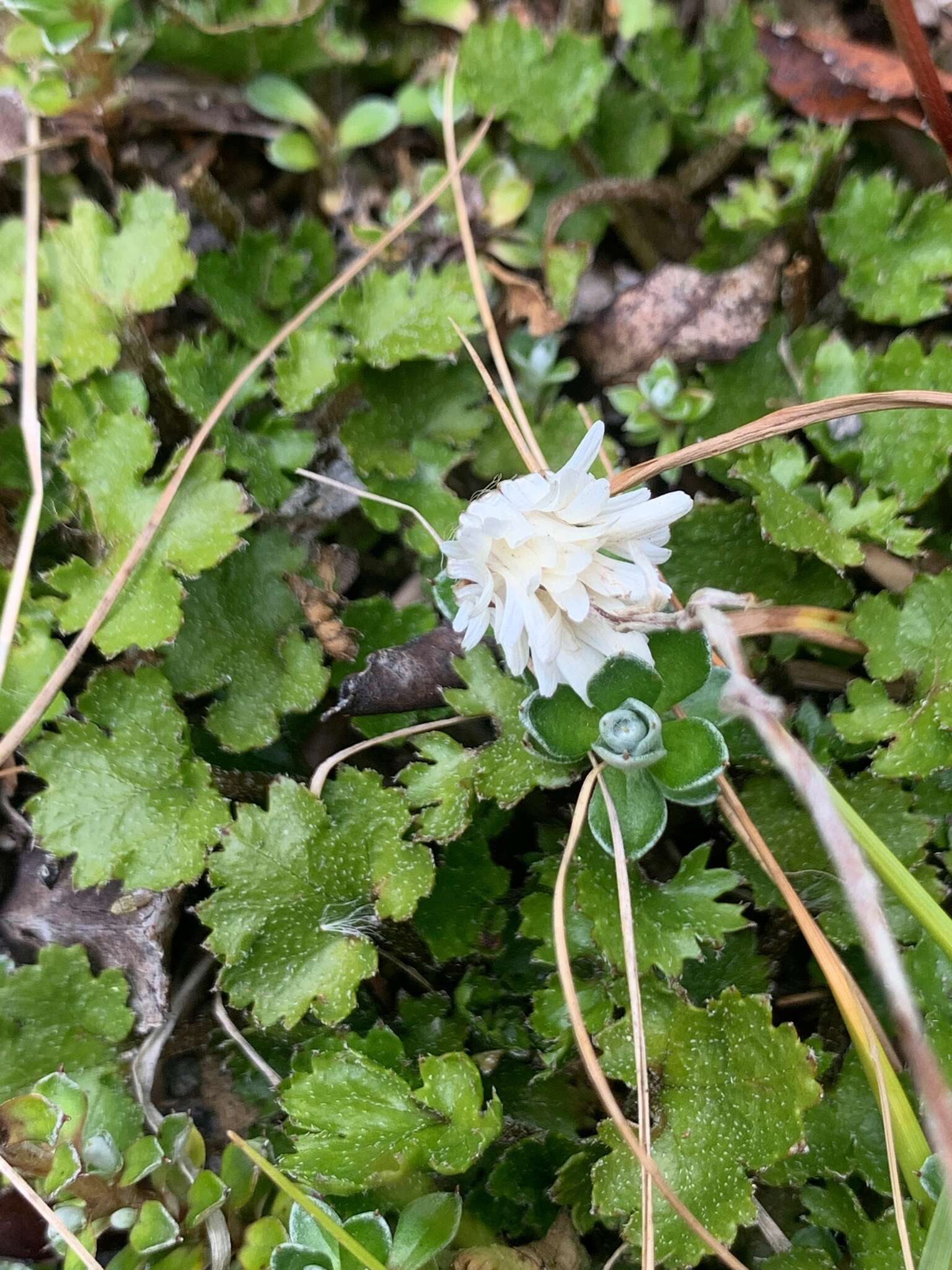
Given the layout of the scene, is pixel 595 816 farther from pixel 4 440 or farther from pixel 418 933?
pixel 4 440

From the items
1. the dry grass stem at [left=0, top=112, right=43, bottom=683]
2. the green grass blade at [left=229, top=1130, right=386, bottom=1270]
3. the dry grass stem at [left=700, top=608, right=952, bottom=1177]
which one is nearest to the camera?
the dry grass stem at [left=700, top=608, right=952, bottom=1177]

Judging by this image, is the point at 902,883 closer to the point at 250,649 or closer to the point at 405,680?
the point at 405,680

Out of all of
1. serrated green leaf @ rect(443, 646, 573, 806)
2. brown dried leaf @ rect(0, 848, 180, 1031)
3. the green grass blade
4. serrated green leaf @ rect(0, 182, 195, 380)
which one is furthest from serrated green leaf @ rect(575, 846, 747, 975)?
serrated green leaf @ rect(0, 182, 195, 380)

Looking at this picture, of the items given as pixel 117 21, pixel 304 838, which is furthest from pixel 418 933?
pixel 117 21

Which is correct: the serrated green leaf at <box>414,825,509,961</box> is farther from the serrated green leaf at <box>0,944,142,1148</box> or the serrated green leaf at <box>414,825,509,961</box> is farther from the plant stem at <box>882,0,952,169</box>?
the plant stem at <box>882,0,952,169</box>

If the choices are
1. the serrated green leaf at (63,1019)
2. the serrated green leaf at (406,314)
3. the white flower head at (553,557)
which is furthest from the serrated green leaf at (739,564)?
the serrated green leaf at (63,1019)

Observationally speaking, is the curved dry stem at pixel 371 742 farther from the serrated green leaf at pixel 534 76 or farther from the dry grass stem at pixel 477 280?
the serrated green leaf at pixel 534 76
